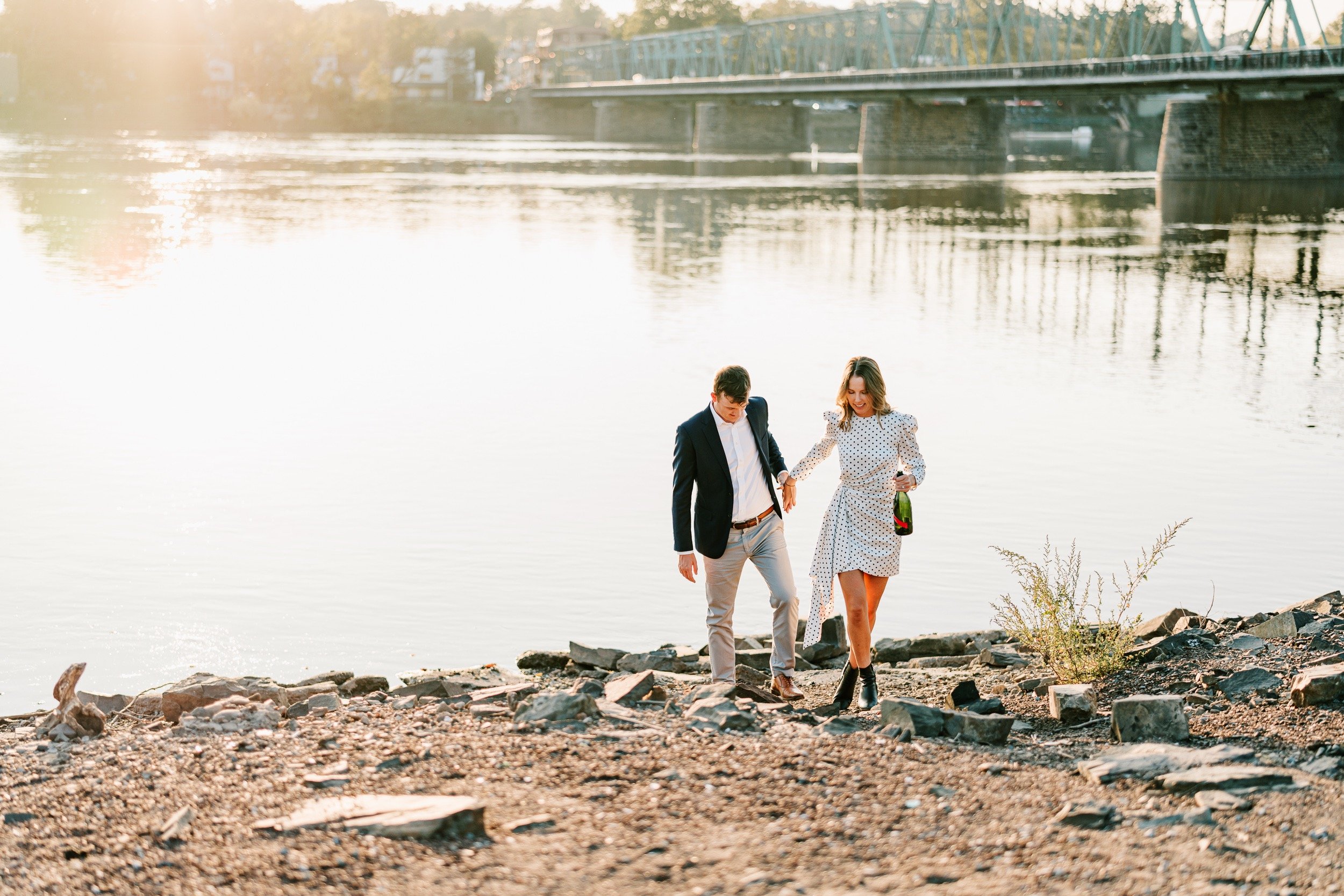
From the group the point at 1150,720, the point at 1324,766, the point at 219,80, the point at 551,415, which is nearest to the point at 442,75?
the point at 219,80

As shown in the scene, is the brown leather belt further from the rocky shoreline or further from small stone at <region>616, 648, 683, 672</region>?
small stone at <region>616, 648, 683, 672</region>

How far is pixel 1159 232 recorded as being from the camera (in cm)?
3953

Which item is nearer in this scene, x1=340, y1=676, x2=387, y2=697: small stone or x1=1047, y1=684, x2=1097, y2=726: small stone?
x1=1047, y1=684, x2=1097, y2=726: small stone

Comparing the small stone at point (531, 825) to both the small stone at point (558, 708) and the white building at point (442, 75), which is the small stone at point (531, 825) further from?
the white building at point (442, 75)

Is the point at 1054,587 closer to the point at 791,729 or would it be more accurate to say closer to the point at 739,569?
the point at 739,569

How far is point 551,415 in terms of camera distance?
16.2 m

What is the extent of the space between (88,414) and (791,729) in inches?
471

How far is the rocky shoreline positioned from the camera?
4547 mm

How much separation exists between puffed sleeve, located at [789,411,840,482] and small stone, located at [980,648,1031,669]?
5.86 feet

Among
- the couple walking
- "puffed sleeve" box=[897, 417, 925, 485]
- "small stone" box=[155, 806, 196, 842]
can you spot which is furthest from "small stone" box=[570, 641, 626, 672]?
"small stone" box=[155, 806, 196, 842]

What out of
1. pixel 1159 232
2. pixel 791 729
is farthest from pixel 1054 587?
pixel 1159 232

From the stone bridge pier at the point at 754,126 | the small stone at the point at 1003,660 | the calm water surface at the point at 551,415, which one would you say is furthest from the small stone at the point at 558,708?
the stone bridge pier at the point at 754,126

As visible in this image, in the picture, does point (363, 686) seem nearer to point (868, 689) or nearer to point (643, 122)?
point (868, 689)

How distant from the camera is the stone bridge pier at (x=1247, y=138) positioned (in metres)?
64.6
